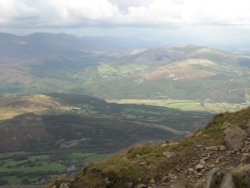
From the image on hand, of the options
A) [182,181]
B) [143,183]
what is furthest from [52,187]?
[182,181]

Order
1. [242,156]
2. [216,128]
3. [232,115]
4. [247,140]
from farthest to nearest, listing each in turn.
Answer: [232,115] < [216,128] < [247,140] < [242,156]

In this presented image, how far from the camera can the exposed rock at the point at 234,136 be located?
31661 millimetres

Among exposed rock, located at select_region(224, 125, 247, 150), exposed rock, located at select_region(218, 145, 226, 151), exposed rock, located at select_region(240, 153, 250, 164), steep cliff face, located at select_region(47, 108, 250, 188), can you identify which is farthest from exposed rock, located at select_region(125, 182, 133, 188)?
exposed rock, located at select_region(224, 125, 247, 150)

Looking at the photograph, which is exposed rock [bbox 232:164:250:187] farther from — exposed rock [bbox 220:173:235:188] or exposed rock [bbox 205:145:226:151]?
exposed rock [bbox 205:145:226:151]

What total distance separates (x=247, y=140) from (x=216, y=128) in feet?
11.8

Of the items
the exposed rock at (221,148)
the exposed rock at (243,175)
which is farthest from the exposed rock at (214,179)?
the exposed rock at (221,148)

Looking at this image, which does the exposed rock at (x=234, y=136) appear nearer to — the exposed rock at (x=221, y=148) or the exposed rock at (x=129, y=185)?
the exposed rock at (x=221, y=148)

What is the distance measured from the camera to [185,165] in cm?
2942

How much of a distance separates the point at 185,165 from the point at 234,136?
5.56 m

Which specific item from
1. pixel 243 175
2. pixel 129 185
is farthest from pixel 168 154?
pixel 243 175

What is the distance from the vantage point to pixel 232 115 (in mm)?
37844

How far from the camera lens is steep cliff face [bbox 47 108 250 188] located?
81.0 ft

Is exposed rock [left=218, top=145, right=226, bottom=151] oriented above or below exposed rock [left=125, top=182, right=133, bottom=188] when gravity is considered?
above

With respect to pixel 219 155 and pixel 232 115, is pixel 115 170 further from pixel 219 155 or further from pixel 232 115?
pixel 232 115
